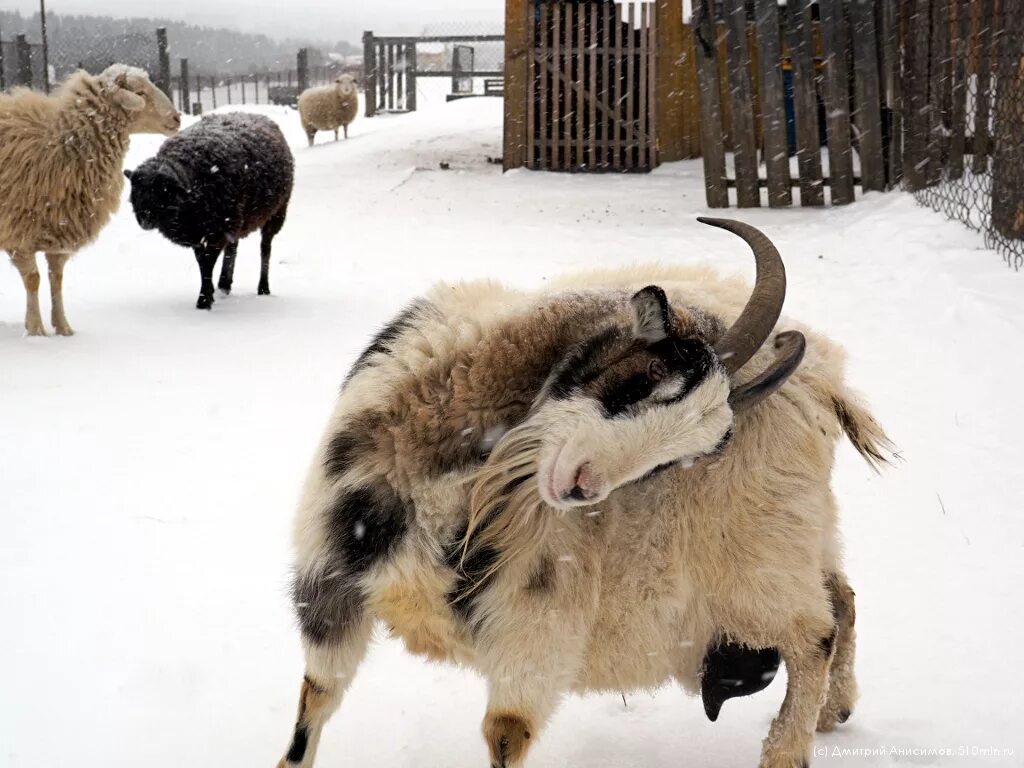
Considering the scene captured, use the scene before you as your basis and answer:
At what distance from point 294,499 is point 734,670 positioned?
234 centimetres

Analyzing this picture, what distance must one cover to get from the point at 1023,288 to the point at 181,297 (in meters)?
6.08

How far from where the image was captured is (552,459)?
2045 millimetres

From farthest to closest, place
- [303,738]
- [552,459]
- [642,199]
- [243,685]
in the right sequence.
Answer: [642,199] → [243,685] → [303,738] → [552,459]

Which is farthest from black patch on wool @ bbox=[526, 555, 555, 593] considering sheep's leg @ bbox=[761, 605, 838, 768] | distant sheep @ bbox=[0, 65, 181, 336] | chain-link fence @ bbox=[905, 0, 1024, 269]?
distant sheep @ bbox=[0, 65, 181, 336]

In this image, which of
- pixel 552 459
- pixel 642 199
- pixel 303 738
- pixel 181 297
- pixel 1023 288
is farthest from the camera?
pixel 642 199

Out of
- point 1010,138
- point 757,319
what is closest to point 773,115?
point 1010,138

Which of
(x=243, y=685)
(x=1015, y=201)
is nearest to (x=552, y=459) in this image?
(x=243, y=685)

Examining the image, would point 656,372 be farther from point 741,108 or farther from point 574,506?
point 741,108

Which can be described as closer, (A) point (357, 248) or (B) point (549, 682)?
(B) point (549, 682)

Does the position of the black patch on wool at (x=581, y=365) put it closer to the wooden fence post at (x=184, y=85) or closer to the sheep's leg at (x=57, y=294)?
the sheep's leg at (x=57, y=294)

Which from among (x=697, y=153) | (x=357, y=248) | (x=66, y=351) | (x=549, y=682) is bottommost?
(x=549, y=682)

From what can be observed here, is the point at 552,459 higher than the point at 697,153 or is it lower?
lower

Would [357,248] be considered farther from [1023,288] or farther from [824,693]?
[824,693]

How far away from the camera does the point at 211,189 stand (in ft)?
24.6
